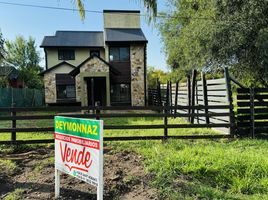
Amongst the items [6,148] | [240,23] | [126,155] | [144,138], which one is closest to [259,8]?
[240,23]

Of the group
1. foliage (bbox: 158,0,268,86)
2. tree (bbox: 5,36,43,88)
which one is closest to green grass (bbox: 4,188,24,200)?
foliage (bbox: 158,0,268,86)

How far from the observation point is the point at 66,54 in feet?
84.2

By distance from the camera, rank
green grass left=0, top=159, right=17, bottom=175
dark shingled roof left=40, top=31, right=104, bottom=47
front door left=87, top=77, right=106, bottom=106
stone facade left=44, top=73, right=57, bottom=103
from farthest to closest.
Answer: dark shingled roof left=40, top=31, right=104, bottom=47, stone facade left=44, top=73, right=57, bottom=103, front door left=87, top=77, right=106, bottom=106, green grass left=0, top=159, right=17, bottom=175

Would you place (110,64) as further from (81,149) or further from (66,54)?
(81,149)

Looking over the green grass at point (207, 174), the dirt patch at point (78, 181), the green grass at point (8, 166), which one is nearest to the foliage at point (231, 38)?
the green grass at point (207, 174)

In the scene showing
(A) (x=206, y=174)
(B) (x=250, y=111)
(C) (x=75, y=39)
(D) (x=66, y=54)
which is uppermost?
(C) (x=75, y=39)

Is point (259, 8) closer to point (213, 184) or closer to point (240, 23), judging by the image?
point (240, 23)

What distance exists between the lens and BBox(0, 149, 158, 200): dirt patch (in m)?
4.18

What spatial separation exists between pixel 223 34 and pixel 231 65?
5.69ft

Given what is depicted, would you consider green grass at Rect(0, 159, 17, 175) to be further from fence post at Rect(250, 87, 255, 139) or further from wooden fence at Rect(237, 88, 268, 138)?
fence post at Rect(250, 87, 255, 139)

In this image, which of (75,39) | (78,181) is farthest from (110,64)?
(78,181)

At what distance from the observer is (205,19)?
13.1 meters

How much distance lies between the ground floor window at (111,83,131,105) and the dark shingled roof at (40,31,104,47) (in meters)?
4.68

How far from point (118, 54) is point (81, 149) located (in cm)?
A: 2046
